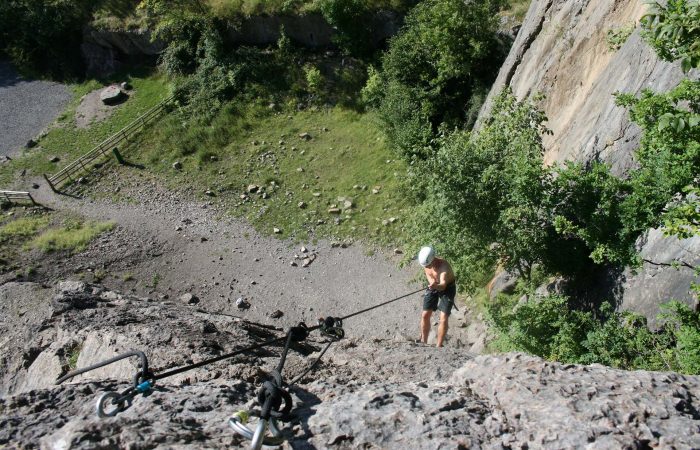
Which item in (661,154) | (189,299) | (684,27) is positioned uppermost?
(684,27)

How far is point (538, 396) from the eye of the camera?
4590mm

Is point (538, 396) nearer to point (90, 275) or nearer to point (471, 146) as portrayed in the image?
point (471, 146)

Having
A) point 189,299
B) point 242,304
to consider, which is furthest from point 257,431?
point 189,299

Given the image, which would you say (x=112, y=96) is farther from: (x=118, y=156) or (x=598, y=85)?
(x=598, y=85)

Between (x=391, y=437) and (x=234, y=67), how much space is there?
80.2ft

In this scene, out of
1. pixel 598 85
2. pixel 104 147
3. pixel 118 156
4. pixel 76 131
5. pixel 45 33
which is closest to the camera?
pixel 598 85

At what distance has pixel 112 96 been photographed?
26.5m

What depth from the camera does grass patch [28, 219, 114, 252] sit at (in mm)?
18781

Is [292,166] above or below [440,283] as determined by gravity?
below

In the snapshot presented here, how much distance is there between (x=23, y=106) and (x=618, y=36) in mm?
28599

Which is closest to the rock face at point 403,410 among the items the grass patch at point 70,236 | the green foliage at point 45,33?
the grass patch at point 70,236

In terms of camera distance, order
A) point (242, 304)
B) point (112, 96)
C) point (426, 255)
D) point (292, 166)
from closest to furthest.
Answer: point (426, 255) < point (242, 304) < point (292, 166) < point (112, 96)

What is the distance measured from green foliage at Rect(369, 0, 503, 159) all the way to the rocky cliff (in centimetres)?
218

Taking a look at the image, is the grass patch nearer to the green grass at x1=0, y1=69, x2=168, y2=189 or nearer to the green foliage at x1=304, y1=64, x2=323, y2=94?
the green grass at x1=0, y1=69, x2=168, y2=189
